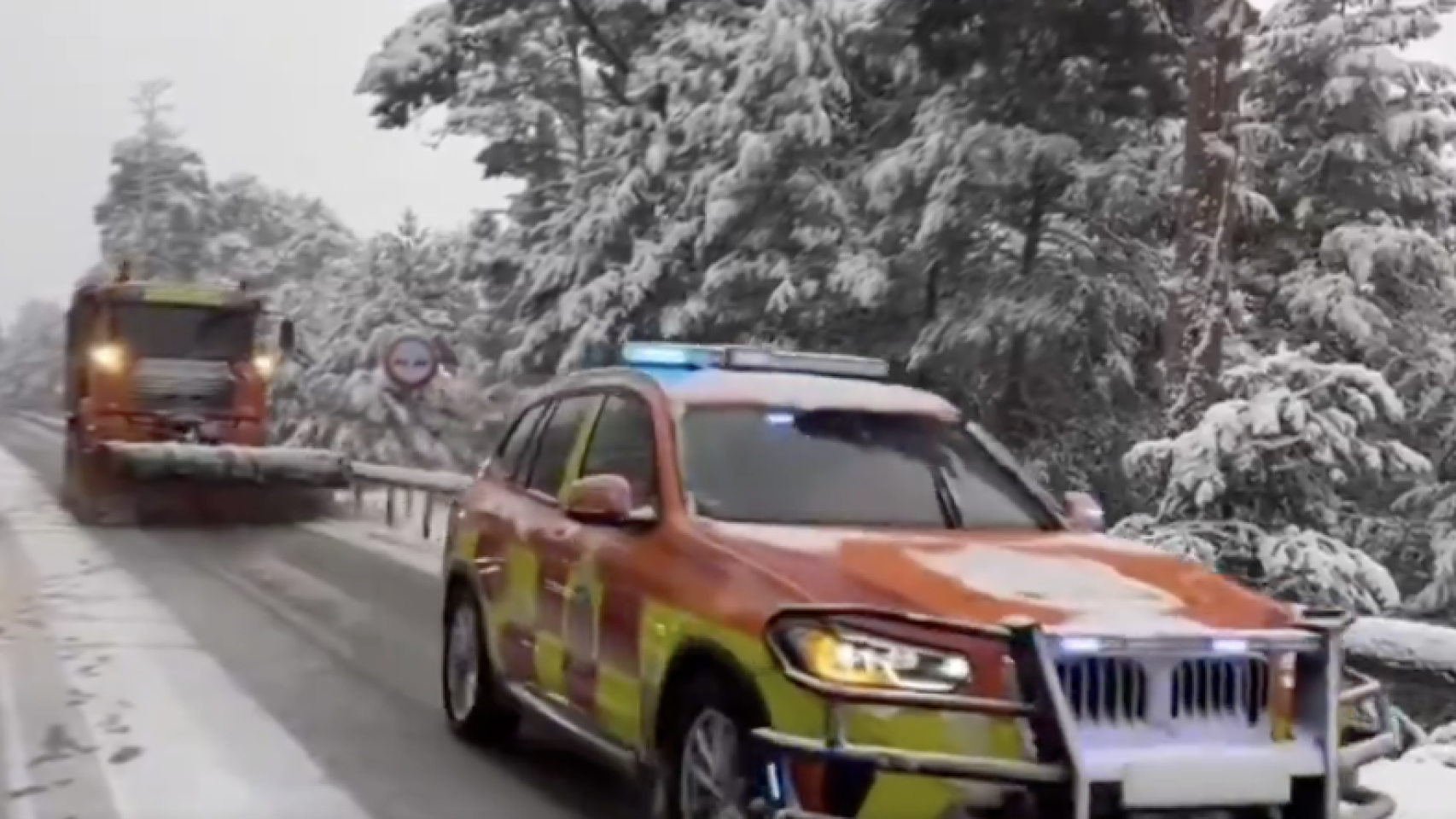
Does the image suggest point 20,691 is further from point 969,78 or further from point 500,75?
point 500,75

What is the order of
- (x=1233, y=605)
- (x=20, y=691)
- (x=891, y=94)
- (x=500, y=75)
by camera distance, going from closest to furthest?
(x=1233, y=605), (x=20, y=691), (x=891, y=94), (x=500, y=75)

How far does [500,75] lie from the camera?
29188 millimetres

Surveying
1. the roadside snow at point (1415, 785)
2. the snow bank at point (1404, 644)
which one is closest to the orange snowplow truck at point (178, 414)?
the snow bank at point (1404, 644)

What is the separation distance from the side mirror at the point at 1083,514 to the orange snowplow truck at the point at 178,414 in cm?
1677

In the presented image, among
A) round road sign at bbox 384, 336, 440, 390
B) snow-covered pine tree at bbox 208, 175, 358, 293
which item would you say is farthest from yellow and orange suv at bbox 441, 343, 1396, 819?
snow-covered pine tree at bbox 208, 175, 358, 293

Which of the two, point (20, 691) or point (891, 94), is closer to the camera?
point (20, 691)

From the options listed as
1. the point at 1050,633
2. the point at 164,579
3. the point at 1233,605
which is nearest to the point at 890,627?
the point at 1050,633

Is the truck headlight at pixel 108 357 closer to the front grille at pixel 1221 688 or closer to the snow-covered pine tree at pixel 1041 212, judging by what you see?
the snow-covered pine tree at pixel 1041 212

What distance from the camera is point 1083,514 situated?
705 cm

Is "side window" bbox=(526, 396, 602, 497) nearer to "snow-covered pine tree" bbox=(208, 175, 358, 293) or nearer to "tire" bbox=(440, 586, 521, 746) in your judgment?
"tire" bbox=(440, 586, 521, 746)

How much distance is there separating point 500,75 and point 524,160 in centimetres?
311

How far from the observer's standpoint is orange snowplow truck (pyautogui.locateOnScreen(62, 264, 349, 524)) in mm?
22250

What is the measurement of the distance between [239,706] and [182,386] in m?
15.7

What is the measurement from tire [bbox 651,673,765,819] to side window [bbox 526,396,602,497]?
191cm
